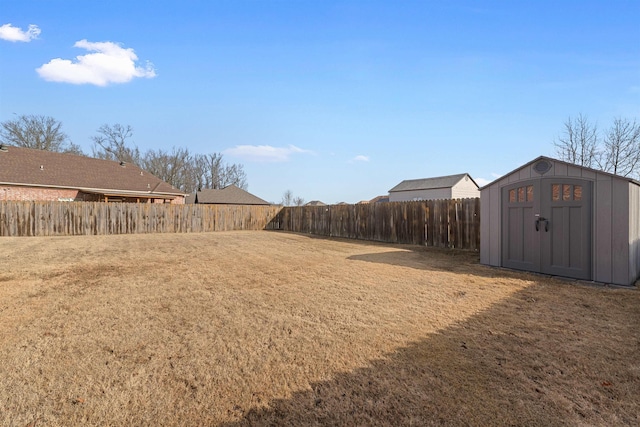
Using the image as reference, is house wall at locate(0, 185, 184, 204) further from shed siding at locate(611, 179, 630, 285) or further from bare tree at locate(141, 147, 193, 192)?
shed siding at locate(611, 179, 630, 285)

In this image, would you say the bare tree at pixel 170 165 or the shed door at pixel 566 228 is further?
the bare tree at pixel 170 165

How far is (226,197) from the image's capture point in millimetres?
33594

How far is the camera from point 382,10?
862 centimetres

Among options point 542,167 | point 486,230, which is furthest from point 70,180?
point 542,167

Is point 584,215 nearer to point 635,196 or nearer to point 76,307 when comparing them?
point 635,196

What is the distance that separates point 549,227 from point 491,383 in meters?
4.86

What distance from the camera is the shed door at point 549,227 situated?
535 centimetres

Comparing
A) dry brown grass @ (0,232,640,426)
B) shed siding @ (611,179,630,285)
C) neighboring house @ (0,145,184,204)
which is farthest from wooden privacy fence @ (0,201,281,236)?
shed siding @ (611,179,630,285)

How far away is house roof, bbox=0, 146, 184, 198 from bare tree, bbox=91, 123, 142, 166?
14889 millimetres

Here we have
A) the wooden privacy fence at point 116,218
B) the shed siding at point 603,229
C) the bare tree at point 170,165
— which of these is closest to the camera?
the shed siding at point 603,229

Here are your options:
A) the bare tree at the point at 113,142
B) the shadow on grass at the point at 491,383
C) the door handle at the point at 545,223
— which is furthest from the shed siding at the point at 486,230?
the bare tree at the point at 113,142

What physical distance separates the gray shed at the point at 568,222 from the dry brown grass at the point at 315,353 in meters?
0.64

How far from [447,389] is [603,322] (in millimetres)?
2696

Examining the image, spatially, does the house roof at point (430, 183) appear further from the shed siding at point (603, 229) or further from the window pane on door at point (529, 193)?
the shed siding at point (603, 229)
